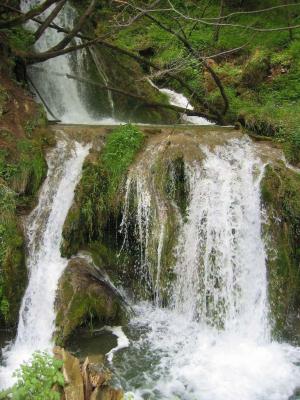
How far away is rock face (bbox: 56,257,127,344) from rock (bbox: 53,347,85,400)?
7.81ft

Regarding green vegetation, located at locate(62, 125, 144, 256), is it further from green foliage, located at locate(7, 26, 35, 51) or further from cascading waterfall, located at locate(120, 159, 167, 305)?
green foliage, located at locate(7, 26, 35, 51)

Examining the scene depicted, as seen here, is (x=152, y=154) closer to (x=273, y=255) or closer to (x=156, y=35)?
(x=273, y=255)

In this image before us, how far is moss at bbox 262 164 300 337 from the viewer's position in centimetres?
671

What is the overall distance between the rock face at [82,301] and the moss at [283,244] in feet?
7.94

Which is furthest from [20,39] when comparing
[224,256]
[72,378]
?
[72,378]

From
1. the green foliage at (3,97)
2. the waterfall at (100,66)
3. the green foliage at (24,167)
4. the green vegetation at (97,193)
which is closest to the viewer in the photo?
the green vegetation at (97,193)

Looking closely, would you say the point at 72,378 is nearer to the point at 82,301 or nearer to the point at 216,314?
the point at 82,301

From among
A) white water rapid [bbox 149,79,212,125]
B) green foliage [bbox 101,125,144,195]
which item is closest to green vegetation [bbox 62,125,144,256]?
green foliage [bbox 101,125,144,195]

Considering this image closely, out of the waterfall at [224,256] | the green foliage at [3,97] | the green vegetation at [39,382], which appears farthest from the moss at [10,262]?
the green vegetation at [39,382]

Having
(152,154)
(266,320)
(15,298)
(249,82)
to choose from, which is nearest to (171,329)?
(266,320)

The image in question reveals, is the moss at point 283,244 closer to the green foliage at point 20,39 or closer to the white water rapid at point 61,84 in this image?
the white water rapid at point 61,84

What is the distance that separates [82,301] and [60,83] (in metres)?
6.80

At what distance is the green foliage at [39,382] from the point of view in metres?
3.32

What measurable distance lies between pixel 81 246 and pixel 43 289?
961mm
